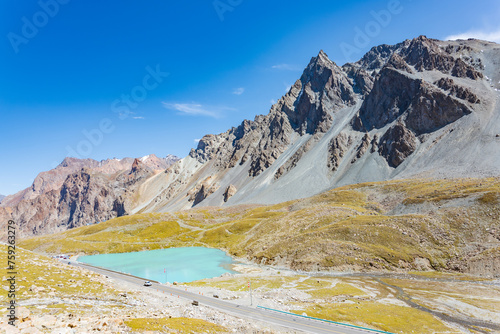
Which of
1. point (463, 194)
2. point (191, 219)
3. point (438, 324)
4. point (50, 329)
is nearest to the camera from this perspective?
point (50, 329)

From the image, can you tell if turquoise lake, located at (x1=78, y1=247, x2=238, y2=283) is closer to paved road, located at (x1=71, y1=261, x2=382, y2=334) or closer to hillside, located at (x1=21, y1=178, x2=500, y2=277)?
hillside, located at (x1=21, y1=178, x2=500, y2=277)

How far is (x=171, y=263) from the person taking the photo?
11069 centimetres

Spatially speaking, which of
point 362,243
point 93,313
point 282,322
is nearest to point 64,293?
point 93,313

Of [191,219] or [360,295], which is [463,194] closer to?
[360,295]

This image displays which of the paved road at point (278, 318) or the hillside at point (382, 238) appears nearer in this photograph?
the paved road at point (278, 318)

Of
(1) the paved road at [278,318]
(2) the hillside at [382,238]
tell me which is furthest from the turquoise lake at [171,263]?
(1) the paved road at [278,318]

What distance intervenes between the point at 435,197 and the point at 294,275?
70.0 meters

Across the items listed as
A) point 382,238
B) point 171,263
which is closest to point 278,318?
point 382,238

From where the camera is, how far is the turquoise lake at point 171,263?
90562mm

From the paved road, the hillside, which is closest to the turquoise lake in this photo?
the hillside

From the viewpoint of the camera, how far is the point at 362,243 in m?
90.5

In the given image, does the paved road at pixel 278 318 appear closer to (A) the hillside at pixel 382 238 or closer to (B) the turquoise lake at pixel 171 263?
(B) the turquoise lake at pixel 171 263

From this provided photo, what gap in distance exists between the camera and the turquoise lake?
297ft

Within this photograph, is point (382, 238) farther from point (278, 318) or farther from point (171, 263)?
point (171, 263)
